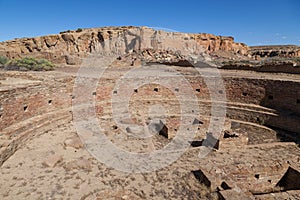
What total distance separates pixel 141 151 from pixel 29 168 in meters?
3.34

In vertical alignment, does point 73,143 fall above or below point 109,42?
below

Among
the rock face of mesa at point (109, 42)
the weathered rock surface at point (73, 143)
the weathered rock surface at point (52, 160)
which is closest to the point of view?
the weathered rock surface at point (52, 160)

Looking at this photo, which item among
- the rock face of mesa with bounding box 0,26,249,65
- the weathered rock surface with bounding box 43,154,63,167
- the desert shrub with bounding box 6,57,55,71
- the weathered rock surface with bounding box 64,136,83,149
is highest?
the rock face of mesa with bounding box 0,26,249,65

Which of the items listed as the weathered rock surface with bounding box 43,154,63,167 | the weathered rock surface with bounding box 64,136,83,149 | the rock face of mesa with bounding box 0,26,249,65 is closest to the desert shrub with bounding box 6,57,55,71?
the weathered rock surface with bounding box 64,136,83,149

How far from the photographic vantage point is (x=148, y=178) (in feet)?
18.8

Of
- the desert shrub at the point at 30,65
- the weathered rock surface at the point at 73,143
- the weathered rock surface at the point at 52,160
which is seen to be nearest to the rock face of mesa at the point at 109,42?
the desert shrub at the point at 30,65

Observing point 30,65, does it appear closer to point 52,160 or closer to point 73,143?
point 73,143

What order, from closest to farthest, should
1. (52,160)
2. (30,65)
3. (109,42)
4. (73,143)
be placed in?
(52,160), (73,143), (30,65), (109,42)

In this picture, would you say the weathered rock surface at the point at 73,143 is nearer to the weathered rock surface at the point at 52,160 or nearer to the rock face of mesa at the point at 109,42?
the weathered rock surface at the point at 52,160

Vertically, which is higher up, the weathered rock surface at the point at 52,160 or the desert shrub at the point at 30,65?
the desert shrub at the point at 30,65

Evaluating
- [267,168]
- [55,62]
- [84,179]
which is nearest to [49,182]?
[84,179]

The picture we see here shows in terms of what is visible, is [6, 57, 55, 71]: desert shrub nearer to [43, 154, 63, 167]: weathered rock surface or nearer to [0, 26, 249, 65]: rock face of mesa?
[43, 154, 63, 167]: weathered rock surface

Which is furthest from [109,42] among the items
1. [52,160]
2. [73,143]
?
[52,160]

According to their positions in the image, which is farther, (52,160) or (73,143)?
(73,143)
